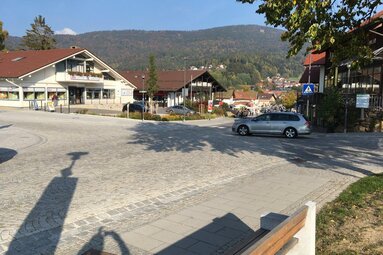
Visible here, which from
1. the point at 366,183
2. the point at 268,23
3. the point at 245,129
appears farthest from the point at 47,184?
the point at 245,129

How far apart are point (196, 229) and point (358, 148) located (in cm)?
1232

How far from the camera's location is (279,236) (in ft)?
11.7

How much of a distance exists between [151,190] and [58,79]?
39.6 meters

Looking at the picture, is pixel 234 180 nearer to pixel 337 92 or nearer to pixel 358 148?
pixel 358 148

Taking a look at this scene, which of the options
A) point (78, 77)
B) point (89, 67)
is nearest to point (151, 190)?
point (78, 77)

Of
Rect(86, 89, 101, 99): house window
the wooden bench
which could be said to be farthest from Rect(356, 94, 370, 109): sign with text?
Rect(86, 89, 101, 99): house window

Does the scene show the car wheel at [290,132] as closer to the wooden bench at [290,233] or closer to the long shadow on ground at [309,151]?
the long shadow on ground at [309,151]

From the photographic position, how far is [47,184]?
8.76 metres

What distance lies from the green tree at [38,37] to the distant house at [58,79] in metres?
28.7

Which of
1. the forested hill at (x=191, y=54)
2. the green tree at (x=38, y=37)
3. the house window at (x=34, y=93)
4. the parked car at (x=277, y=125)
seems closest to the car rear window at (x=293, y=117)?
the parked car at (x=277, y=125)

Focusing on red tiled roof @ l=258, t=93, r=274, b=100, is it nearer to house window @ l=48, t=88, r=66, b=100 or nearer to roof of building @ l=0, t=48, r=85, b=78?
roof of building @ l=0, t=48, r=85, b=78

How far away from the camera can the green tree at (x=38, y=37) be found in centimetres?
7760

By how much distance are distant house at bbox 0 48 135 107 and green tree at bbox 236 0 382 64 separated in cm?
2924

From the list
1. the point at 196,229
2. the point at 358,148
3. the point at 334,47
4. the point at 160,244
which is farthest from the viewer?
the point at 358,148
